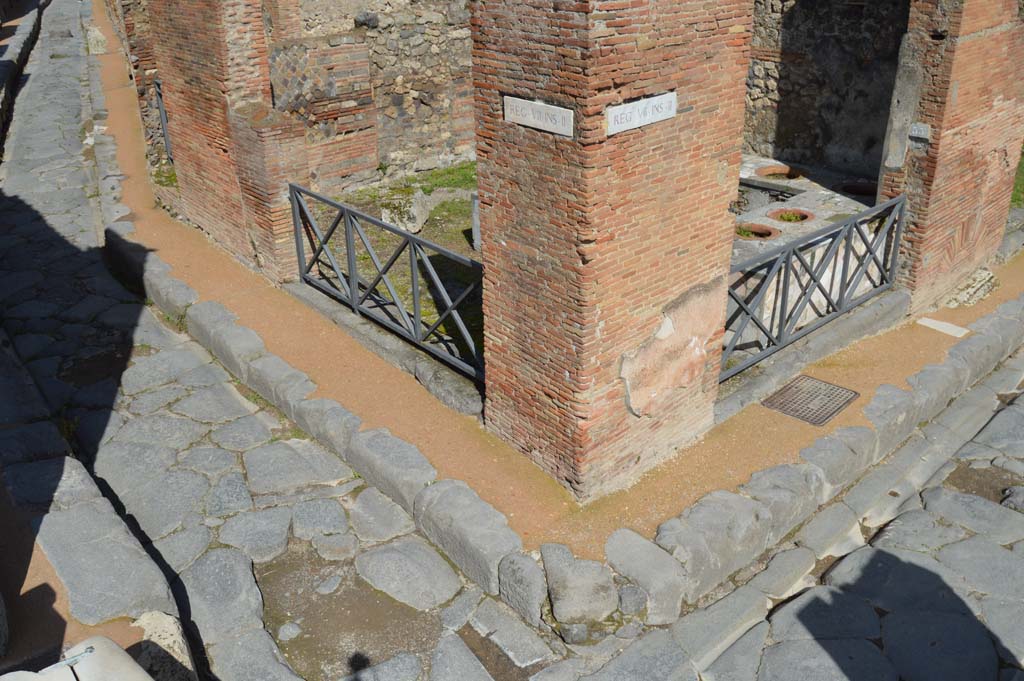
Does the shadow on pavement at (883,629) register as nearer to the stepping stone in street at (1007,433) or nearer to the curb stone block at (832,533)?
the curb stone block at (832,533)

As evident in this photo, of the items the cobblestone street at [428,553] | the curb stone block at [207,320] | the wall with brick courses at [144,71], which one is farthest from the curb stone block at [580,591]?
the wall with brick courses at [144,71]

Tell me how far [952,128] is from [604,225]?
394 cm

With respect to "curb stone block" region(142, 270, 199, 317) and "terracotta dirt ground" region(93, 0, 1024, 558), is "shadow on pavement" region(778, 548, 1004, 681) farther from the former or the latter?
"curb stone block" region(142, 270, 199, 317)

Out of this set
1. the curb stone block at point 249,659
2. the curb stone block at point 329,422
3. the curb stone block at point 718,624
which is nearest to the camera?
the curb stone block at point 249,659

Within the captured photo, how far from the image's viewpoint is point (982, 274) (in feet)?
26.2

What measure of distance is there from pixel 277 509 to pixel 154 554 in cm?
71

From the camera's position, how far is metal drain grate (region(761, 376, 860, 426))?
582 centimetres

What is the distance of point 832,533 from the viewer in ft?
16.9

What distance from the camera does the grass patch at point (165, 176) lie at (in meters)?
10.2

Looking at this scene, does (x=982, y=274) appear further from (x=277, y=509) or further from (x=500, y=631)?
(x=277, y=509)

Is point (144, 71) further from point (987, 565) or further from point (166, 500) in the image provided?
point (987, 565)

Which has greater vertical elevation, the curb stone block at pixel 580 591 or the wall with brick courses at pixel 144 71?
the wall with brick courses at pixel 144 71

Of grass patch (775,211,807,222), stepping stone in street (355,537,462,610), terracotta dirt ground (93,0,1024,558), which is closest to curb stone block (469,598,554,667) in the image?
stepping stone in street (355,537,462,610)

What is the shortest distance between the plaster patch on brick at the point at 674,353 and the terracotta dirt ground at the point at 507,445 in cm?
49
